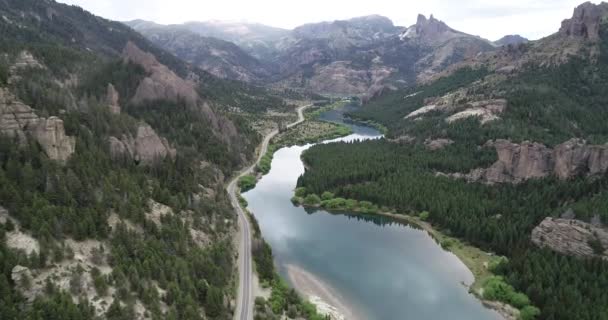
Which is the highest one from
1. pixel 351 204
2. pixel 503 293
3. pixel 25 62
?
pixel 25 62

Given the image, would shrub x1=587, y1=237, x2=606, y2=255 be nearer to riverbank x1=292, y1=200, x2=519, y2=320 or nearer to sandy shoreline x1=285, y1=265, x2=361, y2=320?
Result: riverbank x1=292, y1=200, x2=519, y2=320

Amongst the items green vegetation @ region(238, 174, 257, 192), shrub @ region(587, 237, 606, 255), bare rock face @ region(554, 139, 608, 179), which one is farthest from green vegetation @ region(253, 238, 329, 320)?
bare rock face @ region(554, 139, 608, 179)

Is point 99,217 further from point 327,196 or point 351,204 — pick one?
point 351,204

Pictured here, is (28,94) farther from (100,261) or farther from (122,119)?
(100,261)

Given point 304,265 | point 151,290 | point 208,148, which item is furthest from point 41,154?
point 208,148

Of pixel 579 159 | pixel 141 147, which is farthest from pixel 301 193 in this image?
pixel 579 159
